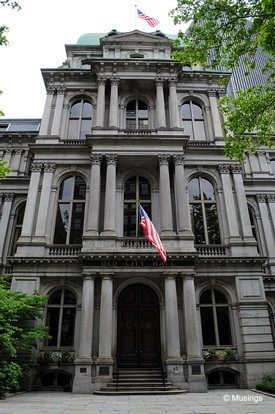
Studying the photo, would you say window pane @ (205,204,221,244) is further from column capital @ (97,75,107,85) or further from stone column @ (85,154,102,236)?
column capital @ (97,75,107,85)

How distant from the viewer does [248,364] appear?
17.4 m

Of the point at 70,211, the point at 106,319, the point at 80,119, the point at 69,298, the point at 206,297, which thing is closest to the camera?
the point at 106,319

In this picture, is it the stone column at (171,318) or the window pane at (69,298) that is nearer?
the stone column at (171,318)

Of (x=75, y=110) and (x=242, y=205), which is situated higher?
(x=75, y=110)

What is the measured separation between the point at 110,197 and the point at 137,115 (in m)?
8.04

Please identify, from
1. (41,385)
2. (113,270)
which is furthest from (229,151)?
(41,385)

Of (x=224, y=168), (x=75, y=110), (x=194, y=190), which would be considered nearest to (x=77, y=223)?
(x=194, y=190)

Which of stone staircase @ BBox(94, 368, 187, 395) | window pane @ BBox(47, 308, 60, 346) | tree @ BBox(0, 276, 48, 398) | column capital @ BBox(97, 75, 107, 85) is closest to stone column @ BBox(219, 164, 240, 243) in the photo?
stone staircase @ BBox(94, 368, 187, 395)

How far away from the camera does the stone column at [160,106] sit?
79.2 feet

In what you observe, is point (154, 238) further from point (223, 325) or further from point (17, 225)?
point (17, 225)

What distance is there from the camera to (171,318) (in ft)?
57.7

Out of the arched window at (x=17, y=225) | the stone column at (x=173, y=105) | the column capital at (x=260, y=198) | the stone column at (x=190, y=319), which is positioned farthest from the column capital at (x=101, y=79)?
the stone column at (x=190, y=319)

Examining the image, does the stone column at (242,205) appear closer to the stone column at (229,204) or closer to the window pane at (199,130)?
the stone column at (229,204)

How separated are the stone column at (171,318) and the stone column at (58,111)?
13.2m
